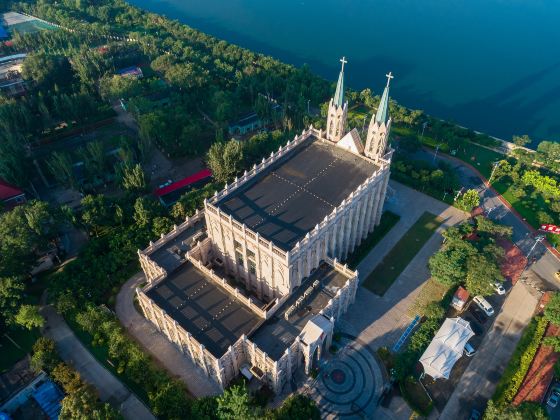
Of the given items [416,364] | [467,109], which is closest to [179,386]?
[416,364]

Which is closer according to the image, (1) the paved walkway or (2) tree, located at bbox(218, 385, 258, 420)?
(2) tree, located at bbox(218, 385, 258, 420)

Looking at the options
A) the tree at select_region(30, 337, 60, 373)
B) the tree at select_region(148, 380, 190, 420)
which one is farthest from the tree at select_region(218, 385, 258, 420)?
the tree at select_region(30, 337, 60, 373)

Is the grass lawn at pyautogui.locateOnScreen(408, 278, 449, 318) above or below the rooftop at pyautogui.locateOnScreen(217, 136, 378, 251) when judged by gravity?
below

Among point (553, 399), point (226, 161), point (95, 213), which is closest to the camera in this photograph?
point (553, 399)

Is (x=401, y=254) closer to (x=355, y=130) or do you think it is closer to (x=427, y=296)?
(x=427, y=296)

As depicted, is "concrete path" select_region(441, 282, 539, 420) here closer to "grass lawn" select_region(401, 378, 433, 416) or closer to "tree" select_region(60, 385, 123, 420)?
"grass lawn" select_region(401, 378, 433, 416)

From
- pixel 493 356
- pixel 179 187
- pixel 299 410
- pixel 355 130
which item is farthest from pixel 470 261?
pixel 179 187

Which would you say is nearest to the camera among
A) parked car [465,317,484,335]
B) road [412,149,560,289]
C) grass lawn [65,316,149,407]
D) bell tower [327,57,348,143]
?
grass lawn [65,316,149,407]
